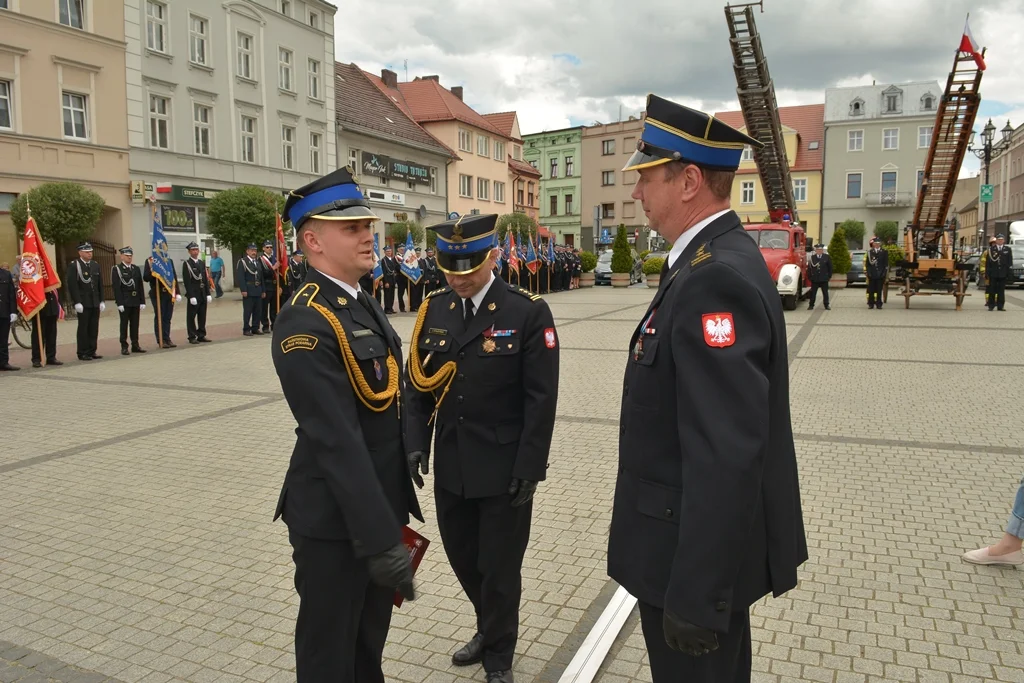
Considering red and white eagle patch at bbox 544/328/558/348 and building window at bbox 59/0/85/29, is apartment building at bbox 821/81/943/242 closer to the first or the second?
building window at bbox 59/0/85/29

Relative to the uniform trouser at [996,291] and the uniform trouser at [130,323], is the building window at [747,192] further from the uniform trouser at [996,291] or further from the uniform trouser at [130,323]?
the uniform trouser at [130,323]

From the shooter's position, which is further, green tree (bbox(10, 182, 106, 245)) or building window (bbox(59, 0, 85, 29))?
building window (bbox(59, 0, 85, 29))

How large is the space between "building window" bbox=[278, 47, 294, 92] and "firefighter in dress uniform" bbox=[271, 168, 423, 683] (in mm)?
32652

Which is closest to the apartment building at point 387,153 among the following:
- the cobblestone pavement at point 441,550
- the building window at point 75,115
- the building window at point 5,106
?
the building window at point 75,115

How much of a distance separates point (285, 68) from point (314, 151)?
3681 mm

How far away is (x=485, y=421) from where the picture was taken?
3.30m

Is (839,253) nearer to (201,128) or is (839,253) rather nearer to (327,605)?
(201,128)

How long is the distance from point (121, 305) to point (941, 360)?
13807 mm

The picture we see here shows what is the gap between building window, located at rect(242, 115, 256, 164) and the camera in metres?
30.5

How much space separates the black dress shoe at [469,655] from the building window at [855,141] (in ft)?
230

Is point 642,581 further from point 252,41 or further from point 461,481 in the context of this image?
point 252,41

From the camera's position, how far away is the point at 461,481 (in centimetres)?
324

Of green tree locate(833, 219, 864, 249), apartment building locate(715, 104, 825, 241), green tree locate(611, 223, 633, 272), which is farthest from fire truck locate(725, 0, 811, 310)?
apartment building locate(715, 104, 825, 241)

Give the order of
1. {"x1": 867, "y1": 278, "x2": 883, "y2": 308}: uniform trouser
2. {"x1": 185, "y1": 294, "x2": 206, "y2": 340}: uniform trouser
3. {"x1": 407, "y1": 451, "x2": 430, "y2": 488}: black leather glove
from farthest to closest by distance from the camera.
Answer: {"x1": 867, "y1": 278, "x2": 883, "y2": 308}: uniform trouser < {"x1": 185, "y1": 294, "x2": 206, "y2": 340}: uniform trouser < {"x1": 407, "y1": 451, "x2": 430, "y2": 488}: black leather glove
